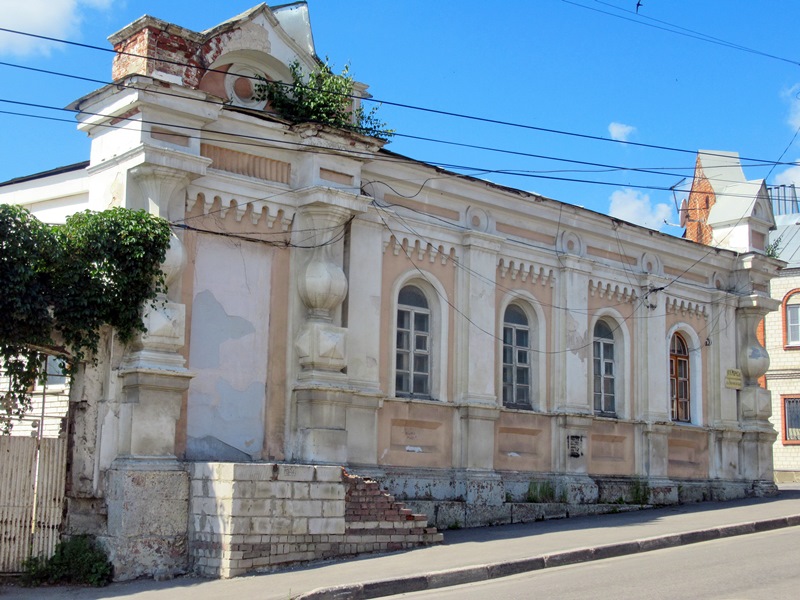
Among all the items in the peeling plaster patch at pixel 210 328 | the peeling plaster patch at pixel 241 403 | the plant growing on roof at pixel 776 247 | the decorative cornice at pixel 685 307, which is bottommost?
the peeling plaster patch at pixel 241 403

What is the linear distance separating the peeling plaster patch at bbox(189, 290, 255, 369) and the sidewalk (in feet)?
9.86

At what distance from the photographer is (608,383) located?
20375mm

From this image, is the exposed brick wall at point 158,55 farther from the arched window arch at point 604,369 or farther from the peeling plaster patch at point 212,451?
the arched window arch at point 604,369

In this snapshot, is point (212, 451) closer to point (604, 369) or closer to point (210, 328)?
point (210, 328)

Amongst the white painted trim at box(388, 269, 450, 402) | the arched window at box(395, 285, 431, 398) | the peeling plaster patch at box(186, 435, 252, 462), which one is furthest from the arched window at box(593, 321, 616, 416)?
the peeling plaster patch at box(186, 435, 252, 462)

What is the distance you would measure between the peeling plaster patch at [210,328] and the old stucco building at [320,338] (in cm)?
3

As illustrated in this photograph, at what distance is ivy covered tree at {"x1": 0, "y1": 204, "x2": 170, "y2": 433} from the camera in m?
12.3

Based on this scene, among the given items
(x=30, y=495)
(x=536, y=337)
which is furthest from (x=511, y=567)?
(x=536, y=337)

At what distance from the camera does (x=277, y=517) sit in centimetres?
1247

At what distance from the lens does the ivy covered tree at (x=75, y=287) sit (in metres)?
12.3

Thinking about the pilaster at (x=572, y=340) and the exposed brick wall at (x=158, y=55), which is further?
the pilaster at (x=572, y=340)

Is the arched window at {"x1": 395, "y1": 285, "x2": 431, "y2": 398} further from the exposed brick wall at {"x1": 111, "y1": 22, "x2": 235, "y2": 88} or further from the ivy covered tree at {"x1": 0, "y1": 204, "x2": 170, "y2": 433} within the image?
the exposed brick wall at {"x1": 111, "y1": 22, "x2": 235, "y2": 88}

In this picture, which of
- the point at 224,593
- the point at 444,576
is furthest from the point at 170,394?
the point at 444,576

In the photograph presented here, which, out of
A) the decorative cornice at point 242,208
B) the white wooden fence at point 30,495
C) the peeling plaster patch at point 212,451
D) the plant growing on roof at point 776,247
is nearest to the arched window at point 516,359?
the decorative cornice at point 242,208
